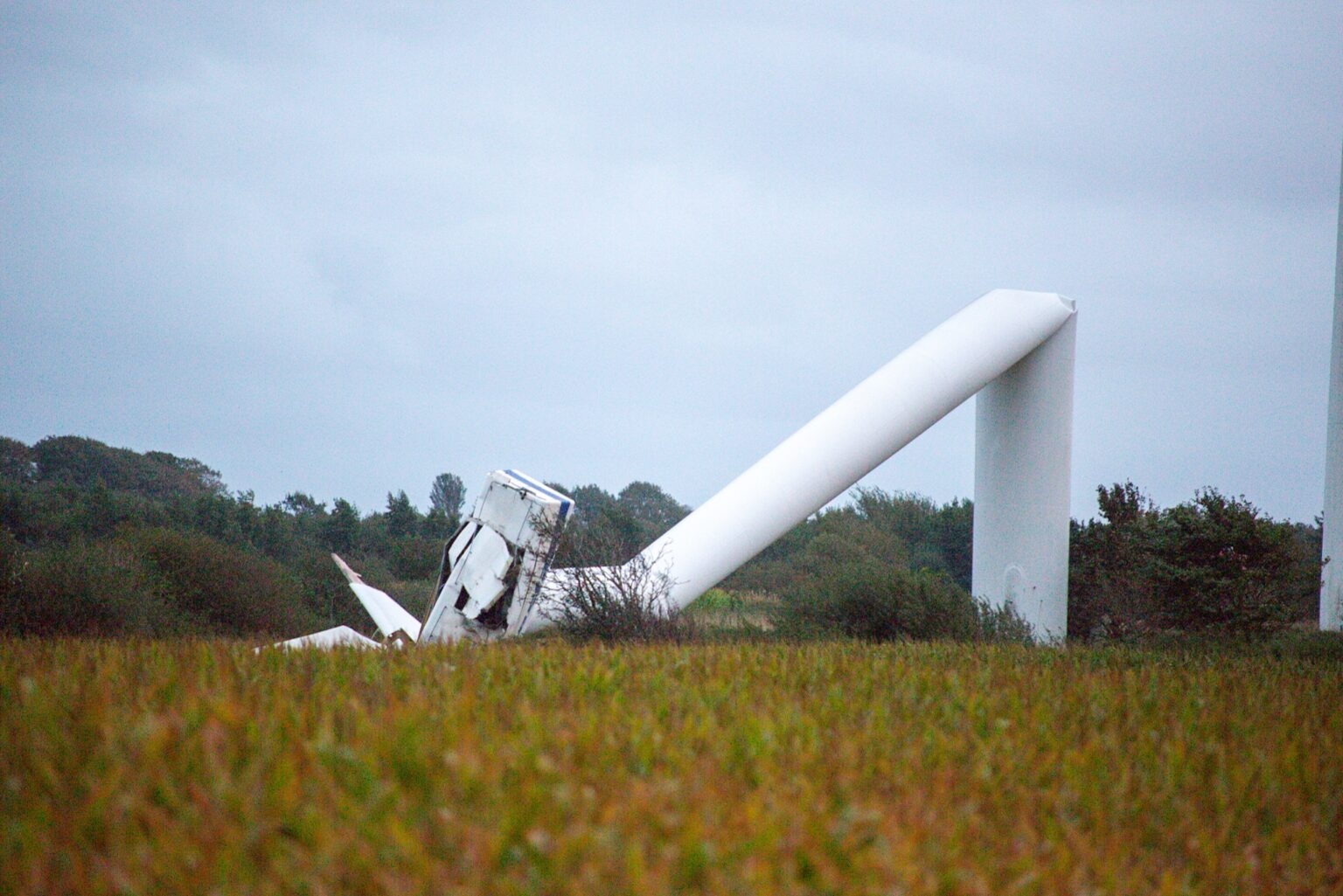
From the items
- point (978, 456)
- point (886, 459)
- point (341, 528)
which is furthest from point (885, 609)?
point (341, 528)

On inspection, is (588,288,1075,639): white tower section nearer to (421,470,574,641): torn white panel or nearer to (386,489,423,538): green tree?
(421,470,574,641): torn white panel

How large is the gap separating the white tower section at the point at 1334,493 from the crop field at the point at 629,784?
620 inches

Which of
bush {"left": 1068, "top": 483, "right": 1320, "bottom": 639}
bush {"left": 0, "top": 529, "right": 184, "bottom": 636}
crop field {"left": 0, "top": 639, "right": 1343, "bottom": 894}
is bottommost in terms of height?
crop field {"left": 0, "top": 639, "right": 1343, "bottom": 894}

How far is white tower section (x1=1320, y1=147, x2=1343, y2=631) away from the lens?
1941 centimetres

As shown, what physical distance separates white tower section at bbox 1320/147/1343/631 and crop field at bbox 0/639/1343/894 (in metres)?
15.7

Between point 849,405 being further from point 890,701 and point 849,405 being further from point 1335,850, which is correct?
point 1335,850

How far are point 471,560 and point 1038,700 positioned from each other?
304 inches

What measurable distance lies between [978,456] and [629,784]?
14720 mm

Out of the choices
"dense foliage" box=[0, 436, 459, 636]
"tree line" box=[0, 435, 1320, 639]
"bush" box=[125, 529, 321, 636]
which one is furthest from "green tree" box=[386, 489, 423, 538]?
"bush" box=[125, 529, 321, 636]

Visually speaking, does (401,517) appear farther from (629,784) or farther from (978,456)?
(629,784)

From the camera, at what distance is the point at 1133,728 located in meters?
5.03

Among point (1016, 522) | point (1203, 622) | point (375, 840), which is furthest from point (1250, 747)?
point (1203, 622)

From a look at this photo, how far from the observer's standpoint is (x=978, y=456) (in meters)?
17.1

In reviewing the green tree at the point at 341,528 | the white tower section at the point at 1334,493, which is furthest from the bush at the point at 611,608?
the green tree at the point at 341,528
